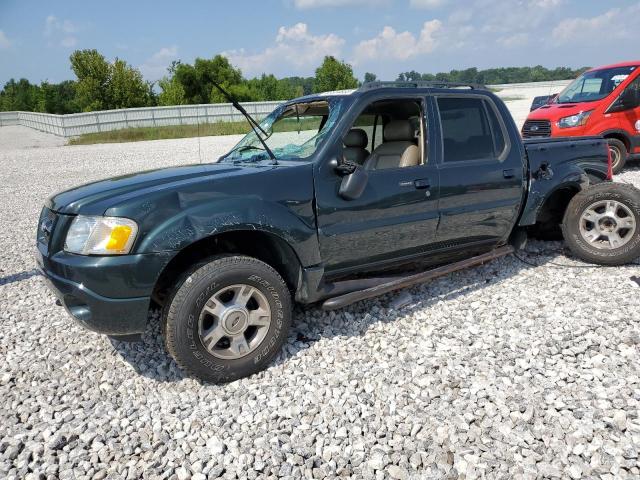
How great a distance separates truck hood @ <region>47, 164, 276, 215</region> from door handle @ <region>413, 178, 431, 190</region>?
1.16 meters

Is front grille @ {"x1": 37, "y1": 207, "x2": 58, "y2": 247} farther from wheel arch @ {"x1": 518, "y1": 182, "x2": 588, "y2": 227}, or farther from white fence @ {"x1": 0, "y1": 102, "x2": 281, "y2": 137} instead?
white fence @ {"x1": 0, "y1": 102, "x2": 281, "y2": 137}

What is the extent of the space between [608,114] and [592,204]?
5.70 meters

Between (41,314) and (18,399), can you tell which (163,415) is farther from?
(41,314)

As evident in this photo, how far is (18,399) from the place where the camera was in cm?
304

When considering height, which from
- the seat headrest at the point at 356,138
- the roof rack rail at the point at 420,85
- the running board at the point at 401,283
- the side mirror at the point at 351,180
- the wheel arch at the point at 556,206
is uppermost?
the roof rack rail at the point at 420,85

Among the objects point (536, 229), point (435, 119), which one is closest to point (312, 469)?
point (435, 119)

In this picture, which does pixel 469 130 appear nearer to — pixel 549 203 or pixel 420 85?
pixel 420 85

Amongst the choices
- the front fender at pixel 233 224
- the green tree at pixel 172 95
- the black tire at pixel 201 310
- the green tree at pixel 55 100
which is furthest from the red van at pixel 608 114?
the green tree at pixel 55 100

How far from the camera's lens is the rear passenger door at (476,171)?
13.0 feet

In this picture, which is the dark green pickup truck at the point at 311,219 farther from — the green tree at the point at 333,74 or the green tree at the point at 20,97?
the green tree at the point at 20,97

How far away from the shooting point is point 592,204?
4.79m

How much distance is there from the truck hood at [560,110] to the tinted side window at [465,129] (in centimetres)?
630

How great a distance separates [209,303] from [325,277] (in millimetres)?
923

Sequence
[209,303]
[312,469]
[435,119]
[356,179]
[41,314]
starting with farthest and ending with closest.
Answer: [41,314], [435,119], [356,179], [209,303], [312,469]
